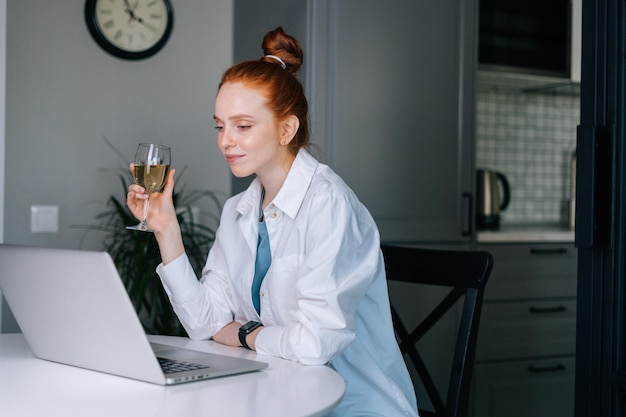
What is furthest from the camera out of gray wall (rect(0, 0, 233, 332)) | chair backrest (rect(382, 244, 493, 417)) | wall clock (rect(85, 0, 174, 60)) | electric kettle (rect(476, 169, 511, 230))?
electric kettle (rect(476, 169, 511, 230))

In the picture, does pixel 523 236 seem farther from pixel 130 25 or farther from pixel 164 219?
pixel 164 219

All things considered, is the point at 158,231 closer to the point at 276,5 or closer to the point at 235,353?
the point at 235,353

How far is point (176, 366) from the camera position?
1.34m

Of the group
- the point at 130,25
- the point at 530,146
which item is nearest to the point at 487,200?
the point at 530,146

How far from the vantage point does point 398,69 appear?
312 cm

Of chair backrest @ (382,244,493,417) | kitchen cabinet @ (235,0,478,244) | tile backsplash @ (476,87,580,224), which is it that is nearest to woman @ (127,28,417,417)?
chair backrest @ (382,244,493,417)

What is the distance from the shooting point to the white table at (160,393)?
1096 millimetres

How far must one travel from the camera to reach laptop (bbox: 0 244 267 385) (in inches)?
47.5

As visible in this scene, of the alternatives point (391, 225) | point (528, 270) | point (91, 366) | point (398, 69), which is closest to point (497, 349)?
point (528, 270)

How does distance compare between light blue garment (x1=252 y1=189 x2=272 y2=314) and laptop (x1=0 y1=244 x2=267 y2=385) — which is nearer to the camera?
laptop (x1=0 y1=244 x2=267 y2=385)

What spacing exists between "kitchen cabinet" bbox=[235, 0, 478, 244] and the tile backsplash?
2.84 feet

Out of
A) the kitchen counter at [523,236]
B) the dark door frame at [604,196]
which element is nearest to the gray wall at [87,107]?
the kitchen counter at [523,236]

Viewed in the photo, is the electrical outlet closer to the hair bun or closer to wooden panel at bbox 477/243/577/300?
the hair bun

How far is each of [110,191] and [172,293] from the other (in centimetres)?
158
